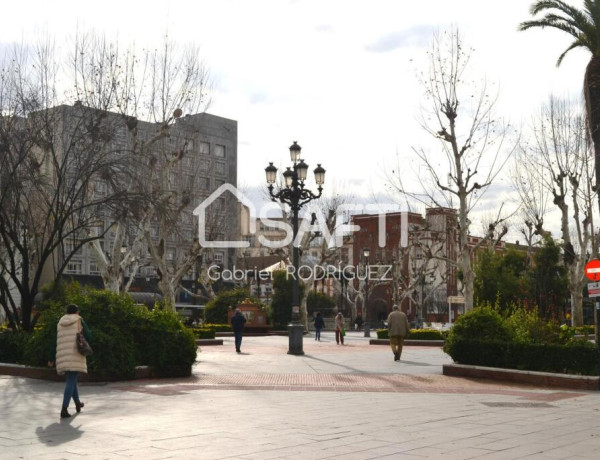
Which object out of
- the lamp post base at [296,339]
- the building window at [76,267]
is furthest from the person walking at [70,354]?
the building window at [76,267]

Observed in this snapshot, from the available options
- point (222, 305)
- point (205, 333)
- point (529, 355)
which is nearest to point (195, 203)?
point (222, 305)

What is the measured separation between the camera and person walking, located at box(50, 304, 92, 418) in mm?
10532

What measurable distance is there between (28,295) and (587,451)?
15543 millimetres

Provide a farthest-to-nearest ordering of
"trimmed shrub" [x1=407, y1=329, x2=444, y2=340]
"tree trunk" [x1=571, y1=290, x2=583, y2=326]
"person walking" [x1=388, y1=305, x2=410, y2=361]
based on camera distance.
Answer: "tree trunk" [x1=571, y1=290, x2=583, y2=326], "trimmed shrub" [x1=407, y1=329, x2=444, y2=340], "person walking" [x1=388, y1=305, x2=410, y2=361]

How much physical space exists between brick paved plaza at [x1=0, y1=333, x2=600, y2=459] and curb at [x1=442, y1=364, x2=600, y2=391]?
1.43 ft

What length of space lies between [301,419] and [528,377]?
7.44m

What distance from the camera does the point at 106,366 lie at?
1523cm

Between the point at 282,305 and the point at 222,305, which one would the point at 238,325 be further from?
the point at 282,305

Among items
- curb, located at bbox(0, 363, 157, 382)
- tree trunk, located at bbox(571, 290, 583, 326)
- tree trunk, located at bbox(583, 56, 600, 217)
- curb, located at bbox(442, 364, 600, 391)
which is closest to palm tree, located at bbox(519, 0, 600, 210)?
tree trunk, located at bbox(583, 56, 600, 217)

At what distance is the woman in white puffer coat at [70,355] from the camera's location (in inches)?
412

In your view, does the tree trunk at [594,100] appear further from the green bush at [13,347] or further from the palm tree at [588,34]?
the green bush at [13,347]

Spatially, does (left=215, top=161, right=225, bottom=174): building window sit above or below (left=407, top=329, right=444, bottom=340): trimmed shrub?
above

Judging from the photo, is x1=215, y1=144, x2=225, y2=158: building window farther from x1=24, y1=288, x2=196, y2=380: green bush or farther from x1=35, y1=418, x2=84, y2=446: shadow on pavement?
x1=35, y1=418, x2=84, y2=446: shadow on pavement

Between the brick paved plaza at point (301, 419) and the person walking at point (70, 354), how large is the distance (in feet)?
1.42
